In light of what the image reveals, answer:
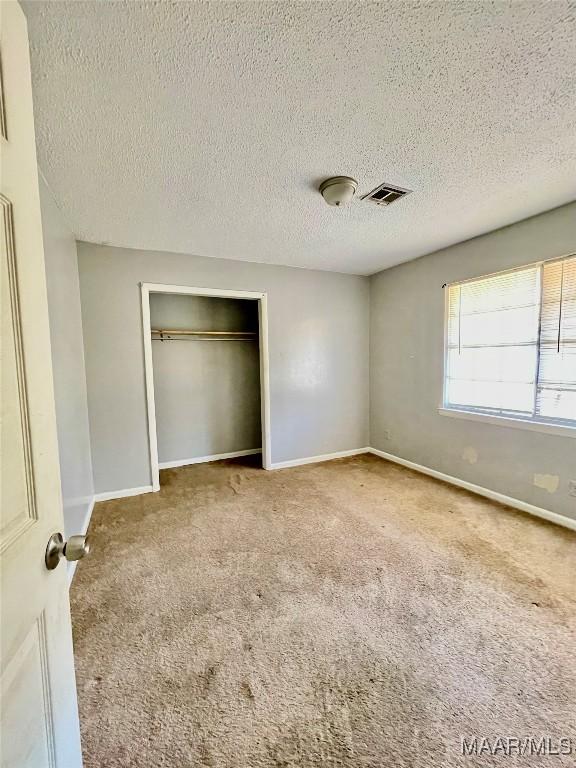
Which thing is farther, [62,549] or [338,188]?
[338,188]

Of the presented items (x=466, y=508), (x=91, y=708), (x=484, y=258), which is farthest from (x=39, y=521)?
(x=484, y=258)

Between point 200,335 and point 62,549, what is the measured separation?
3716mm

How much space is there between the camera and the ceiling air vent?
7.02 feet

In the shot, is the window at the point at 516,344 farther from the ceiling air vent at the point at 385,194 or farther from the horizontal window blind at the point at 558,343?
the ceiling air vent at the point at 385,194

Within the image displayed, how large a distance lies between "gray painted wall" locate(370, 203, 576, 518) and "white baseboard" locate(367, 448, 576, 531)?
46 millimetres

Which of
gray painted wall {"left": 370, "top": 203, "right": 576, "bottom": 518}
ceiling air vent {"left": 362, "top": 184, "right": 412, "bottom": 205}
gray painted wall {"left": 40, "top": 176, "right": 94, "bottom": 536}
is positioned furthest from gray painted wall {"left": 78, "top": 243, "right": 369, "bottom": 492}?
ceiling air vent {"left": 362, "top": 184, "right": 412, "bottom": 205}

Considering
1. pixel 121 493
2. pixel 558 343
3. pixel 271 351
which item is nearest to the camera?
pixel 558 343

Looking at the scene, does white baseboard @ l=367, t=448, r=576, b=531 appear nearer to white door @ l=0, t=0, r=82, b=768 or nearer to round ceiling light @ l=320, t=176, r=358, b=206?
round ceiling light @ l=320, t=176, r=358, b=206

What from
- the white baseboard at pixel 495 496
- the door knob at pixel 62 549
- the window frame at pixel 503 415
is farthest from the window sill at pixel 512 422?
the door knob at pixel 62 549

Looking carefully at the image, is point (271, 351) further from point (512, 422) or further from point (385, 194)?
point (512, 422)

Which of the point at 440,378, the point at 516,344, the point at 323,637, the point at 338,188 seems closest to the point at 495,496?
the point at 440,378

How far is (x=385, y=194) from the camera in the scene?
7.29 ft

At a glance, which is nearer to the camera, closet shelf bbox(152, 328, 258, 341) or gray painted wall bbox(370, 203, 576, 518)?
gray painted wall bbox(370, 203, 576, 518)

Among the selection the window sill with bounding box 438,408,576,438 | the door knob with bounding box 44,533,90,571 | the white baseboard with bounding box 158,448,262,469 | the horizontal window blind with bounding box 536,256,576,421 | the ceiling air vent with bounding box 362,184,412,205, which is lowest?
the white baseboard with bounding box 158,448,262,469
